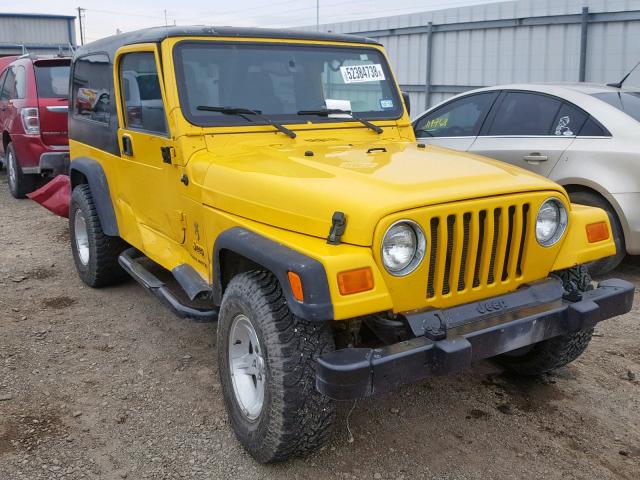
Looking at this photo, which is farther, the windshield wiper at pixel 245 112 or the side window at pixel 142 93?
the side window at pixel 142 93

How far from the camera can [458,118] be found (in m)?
6.30

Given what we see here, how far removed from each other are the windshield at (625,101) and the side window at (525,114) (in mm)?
362

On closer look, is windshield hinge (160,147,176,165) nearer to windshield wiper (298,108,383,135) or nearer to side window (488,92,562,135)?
windshield wiper (298,108,383,135)

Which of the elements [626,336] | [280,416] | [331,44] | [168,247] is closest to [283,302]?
[280,416]

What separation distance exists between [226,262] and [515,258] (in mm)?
1349

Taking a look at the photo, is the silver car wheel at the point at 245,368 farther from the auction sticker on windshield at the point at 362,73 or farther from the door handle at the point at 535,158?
the door handle at the point at 535,158

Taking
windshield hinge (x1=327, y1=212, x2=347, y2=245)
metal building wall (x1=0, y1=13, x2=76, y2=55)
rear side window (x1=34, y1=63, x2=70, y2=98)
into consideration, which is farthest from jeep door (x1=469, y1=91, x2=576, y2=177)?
metal building wall (x1=0, y1=13, x2=76, y2=55)

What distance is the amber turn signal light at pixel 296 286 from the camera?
244 centimetres

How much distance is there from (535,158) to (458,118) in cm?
108

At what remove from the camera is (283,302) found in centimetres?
272

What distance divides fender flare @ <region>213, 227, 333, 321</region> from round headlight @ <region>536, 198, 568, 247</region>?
1129mm

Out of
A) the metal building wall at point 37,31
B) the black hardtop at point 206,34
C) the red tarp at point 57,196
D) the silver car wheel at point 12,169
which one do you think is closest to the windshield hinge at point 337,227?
the black hardtop at point 206,34

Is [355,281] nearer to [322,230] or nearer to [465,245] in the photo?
[322,230]

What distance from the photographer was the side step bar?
11.4 ft
